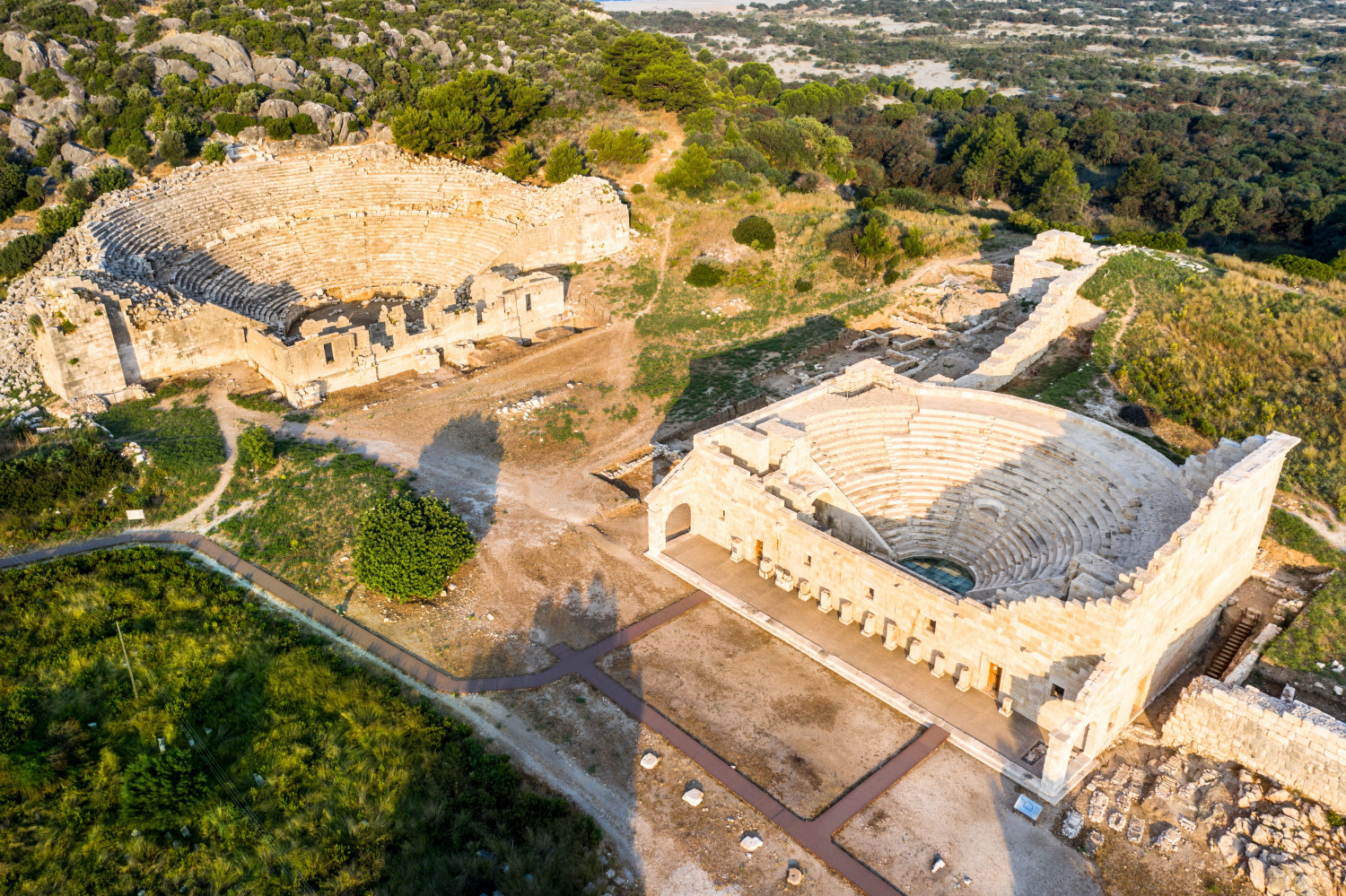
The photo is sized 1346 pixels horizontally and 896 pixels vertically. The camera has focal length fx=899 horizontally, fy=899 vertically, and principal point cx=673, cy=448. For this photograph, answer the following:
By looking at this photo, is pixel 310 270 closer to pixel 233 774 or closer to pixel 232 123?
pixel 232 123

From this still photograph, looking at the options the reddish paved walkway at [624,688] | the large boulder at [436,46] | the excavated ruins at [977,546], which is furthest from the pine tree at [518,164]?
the reddish paved walkway at [624,688]

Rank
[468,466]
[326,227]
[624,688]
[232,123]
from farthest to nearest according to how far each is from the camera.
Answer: [232,123] → [326,227] → [468,466] → [624,688]

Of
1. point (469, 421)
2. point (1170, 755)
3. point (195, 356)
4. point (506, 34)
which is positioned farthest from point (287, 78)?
point (1170, 755)

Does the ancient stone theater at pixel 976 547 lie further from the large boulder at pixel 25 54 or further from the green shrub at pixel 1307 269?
the large boulder at pixel 25 54

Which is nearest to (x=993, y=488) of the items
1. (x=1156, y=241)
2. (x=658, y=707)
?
(x=658, y=707)

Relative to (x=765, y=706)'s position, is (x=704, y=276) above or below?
above

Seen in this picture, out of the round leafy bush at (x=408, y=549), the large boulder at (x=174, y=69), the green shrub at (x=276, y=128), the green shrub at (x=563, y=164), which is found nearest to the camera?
the round leafy bush at (x=408, y=549)
